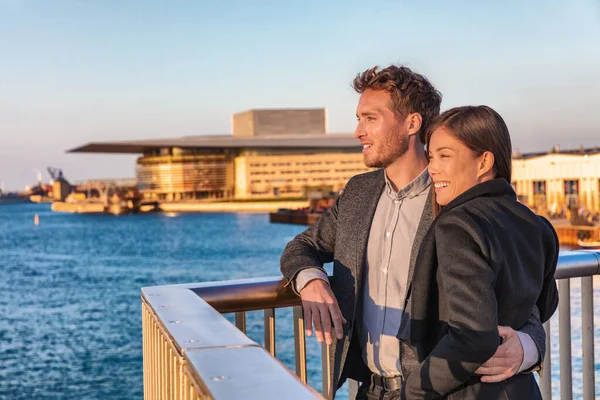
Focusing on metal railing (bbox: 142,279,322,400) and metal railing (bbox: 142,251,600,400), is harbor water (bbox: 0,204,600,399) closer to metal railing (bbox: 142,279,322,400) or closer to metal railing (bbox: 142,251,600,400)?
metal railing (bbox: 142,251,600,400)

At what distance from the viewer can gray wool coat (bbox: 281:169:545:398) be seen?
4.99 ft

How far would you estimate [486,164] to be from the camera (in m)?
1.26

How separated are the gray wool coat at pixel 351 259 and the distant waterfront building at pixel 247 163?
3181 inches

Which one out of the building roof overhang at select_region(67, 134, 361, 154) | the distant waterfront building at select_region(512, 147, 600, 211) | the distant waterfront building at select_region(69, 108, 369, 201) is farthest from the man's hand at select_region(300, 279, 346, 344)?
the building roof overhang at select_region(67, 134, 361, 154)

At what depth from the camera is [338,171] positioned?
8569 cm

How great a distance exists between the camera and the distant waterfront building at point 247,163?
84.2 metres

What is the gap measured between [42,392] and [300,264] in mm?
12322

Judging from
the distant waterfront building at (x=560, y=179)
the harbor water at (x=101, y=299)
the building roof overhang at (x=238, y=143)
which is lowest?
the harbor water at (x=101, y=299)

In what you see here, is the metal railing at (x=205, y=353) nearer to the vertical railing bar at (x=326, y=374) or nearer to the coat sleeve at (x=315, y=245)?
the coat sleeve at (x=315, y=245)

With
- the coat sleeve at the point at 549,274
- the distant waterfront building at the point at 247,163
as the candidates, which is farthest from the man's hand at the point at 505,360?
the distant waterfront building at the point at 247,163

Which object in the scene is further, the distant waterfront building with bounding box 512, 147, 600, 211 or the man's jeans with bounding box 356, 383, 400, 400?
the distant waterfront building with bounding box 512, 147, 600, 211

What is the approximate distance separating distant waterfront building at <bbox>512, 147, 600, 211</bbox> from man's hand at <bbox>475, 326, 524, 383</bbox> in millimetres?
43221

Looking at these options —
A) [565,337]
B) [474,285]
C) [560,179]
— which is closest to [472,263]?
[474,285]

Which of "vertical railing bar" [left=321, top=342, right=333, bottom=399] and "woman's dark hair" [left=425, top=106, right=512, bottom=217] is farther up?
"woman's dark hair" [left=425, top=106, right=512, bottom=217]
